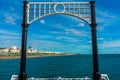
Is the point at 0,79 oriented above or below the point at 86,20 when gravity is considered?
below

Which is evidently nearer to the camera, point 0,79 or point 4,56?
point 0,79

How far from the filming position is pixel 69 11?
496 inches

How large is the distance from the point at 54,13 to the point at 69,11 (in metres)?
0.93

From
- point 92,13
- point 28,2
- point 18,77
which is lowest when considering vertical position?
point 18,77

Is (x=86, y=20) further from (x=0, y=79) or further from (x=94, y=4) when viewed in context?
(x=0, y=79)

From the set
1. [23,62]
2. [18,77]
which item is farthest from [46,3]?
[18,77]

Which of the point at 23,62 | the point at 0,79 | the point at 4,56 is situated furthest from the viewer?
the point at 4,56

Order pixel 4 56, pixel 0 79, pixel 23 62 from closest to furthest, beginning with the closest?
pixel 23 62 → pixel 0 79 → pixel 4 56

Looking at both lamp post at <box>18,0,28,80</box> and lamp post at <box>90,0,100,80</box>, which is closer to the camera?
lamp post at <box>90,0,100,80</box>

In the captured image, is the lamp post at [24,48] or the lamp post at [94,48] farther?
the lamp post at [24,48]

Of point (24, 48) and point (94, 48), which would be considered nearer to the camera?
point (94, 48)

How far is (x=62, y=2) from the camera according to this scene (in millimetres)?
12727

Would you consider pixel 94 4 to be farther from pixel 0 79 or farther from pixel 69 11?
pixel 0 79

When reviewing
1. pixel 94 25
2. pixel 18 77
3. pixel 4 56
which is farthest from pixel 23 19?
pixel 4 56
